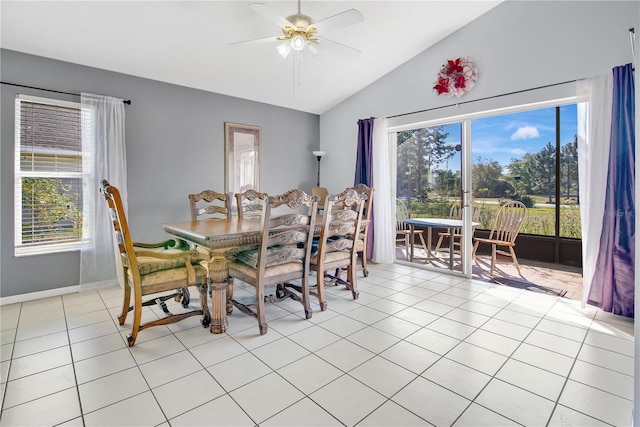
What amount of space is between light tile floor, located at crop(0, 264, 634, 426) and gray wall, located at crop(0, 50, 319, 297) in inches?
19.8

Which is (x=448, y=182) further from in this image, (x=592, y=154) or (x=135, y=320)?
(x=135, y=320)

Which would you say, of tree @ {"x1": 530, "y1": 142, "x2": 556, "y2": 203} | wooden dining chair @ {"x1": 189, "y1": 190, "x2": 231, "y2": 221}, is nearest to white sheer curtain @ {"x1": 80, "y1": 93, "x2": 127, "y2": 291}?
wooden dining chair @ {"x1": 189, "y1": 190, "x2": 231, "y2": 221}

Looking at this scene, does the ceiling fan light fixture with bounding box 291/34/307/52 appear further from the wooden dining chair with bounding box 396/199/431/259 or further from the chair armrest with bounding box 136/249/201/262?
the wooden dining chair with bounding box 396/199/431/259

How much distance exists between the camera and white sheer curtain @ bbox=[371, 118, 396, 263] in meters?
4.64

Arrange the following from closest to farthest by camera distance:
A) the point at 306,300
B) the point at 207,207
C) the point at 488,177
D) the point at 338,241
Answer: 1. the point at 306,300
2. the point at 338,241
3. the point at 207,207
4. the point at 488,177

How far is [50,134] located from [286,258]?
9.30 ft

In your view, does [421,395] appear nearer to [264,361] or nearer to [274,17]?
[264,361]

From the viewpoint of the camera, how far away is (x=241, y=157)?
463 cm

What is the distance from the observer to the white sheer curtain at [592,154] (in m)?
2.78

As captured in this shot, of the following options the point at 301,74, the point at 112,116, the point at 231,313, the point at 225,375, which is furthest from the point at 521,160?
the point at 112,116

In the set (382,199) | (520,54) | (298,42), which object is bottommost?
(382,199)

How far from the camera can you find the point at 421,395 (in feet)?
5.57

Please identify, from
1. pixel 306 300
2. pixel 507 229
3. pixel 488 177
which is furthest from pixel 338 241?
pixel 488 177

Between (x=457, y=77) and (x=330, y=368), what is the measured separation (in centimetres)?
354
